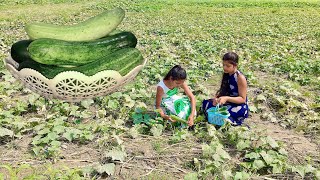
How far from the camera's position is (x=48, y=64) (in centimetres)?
505

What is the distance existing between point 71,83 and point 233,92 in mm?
2287

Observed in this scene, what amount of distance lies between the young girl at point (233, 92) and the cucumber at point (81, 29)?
6.34 ft

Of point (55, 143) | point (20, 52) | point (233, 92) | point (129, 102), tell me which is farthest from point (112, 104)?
point (233, 92)

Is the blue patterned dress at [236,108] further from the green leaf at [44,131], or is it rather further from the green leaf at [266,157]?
the green leaf at [44,131]

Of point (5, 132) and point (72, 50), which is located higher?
point (72, 50)

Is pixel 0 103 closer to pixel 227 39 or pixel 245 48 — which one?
pixel 245 48

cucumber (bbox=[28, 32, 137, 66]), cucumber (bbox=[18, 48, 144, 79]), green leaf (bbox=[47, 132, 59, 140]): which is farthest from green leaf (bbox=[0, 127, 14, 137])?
cucumber (bbox=[28, 32, 137, 66])

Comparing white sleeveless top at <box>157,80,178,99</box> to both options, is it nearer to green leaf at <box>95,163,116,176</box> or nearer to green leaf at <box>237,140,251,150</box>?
green leaf at <box>237,140,251,150</box>

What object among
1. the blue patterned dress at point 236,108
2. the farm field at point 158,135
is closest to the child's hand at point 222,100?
the blue patterned dress at point 236,108

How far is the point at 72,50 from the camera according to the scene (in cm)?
507

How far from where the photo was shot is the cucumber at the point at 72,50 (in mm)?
4837

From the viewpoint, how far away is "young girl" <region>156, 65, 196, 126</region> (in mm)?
4859

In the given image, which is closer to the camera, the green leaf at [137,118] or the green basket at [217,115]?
the green basket at [217,115]

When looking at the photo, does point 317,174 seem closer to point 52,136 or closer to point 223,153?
point 223,153
